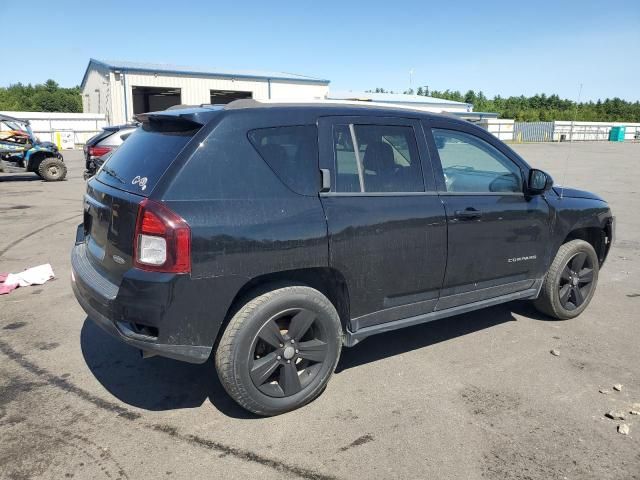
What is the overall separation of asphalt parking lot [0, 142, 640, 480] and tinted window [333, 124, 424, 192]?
1.42m

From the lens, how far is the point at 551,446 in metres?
3.00

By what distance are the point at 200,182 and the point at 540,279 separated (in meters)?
3.19

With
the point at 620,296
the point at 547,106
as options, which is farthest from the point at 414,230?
the point at 547,106

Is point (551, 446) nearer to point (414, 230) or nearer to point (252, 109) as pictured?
point (414, 230)

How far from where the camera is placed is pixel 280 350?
3.24 metres

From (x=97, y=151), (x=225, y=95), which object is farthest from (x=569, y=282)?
(x=225, y=95)

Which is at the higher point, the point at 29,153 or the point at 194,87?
the point at 194,87

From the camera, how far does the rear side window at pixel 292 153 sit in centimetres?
320

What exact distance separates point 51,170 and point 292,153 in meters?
15.4

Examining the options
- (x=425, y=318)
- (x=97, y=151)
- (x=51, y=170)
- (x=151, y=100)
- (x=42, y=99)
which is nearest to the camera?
(x=425, y=318)

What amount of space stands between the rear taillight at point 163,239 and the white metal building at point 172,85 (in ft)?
93.5

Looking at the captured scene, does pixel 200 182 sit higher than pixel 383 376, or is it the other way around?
pixel 200 182

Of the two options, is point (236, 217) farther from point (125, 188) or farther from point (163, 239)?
point (125, 188)

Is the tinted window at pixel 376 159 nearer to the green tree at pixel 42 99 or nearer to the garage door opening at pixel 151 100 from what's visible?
the garage door opening at pixel 151 100
